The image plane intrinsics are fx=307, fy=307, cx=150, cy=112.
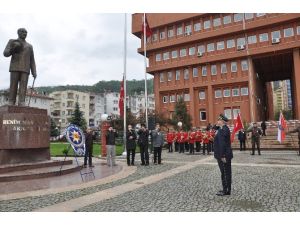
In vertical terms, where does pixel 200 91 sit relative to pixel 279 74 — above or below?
below

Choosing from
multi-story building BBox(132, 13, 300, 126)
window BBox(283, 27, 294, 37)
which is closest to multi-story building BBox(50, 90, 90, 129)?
multi-story building BBox(132, 13, 300, 126)

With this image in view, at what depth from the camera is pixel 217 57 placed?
1909 inches

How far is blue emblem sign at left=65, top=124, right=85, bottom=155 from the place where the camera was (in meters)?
10.7

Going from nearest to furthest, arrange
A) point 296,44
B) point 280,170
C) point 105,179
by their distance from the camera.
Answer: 1. point 105,179
2. point 280,170
3. point 296,44

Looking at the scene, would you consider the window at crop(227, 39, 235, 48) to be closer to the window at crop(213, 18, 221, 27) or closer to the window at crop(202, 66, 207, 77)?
the window at crop(213, 18, 221, 27)

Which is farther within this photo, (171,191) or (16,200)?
(171,191)

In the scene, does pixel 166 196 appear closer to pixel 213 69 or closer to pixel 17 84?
pixel 17 84

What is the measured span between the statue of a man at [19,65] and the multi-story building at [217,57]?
127 feet

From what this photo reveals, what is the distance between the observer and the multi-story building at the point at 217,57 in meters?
44.6

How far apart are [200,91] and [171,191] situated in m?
45.0

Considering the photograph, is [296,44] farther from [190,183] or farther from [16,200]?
[16,200]

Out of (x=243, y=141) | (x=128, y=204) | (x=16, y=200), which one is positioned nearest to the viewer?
(x=128, y=204)

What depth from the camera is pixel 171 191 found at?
838cm

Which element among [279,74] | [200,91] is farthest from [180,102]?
[279,74]
